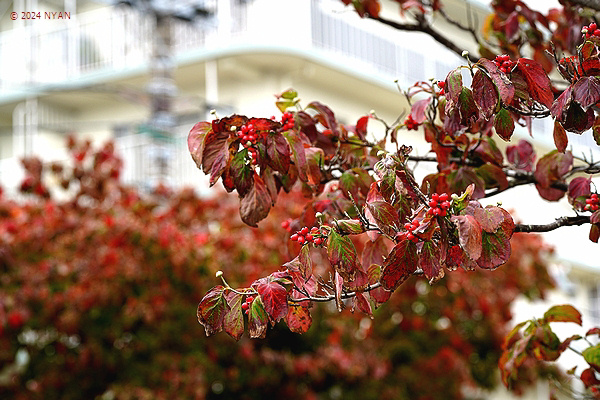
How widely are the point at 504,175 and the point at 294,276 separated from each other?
4.05 feet

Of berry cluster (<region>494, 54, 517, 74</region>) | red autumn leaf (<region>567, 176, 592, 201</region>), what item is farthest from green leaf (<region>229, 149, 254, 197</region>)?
red autumn leaf (<region>567, 176, 592, 201</region>)

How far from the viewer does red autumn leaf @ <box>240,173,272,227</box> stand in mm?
3113

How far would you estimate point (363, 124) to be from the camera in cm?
389

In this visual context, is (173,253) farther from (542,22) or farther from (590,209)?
(590,209)

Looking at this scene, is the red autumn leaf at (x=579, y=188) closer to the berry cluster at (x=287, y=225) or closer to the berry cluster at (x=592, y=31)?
the berry cluster at (x=592, y=31)

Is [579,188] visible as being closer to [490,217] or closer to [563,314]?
[563,314]

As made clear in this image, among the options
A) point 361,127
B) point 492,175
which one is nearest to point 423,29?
point 361,127

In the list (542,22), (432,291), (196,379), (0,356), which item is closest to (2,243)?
(0,356)

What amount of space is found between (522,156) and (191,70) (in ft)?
42.8

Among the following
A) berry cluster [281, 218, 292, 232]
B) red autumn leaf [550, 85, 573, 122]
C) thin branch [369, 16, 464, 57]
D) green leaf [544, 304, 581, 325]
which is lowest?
green leaf [544, 304, 581, 325]

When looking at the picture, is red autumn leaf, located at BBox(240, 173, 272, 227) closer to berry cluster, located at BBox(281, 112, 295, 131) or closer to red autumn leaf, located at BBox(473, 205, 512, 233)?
berry cluster, located at BBox(281, 112, 295, 131)

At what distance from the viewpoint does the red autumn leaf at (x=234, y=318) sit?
2.69 metres

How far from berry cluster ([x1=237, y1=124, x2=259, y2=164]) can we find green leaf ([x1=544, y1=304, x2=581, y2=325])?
1670 millimetres

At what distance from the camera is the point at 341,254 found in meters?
2.64
